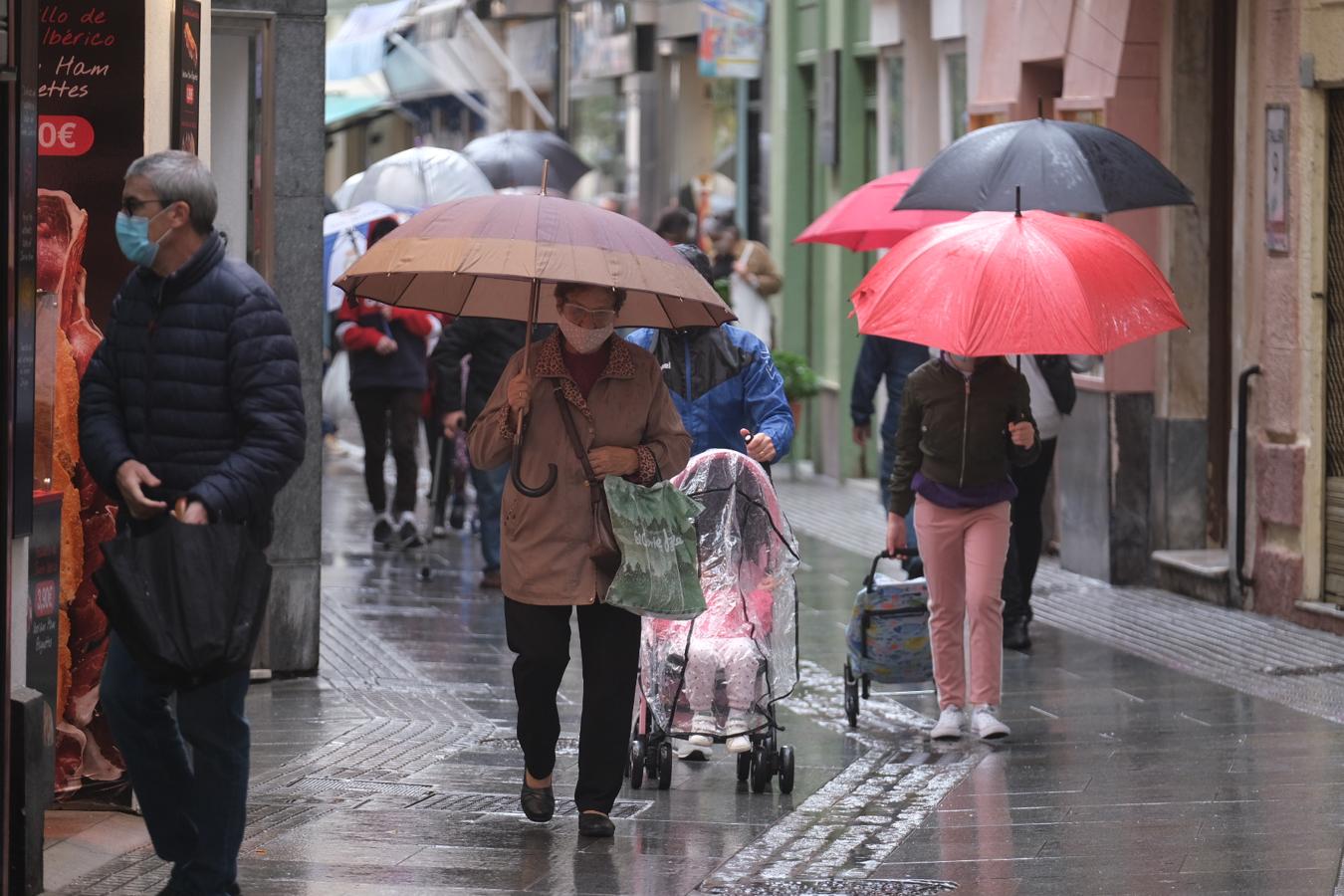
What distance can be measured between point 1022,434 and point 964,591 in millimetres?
669

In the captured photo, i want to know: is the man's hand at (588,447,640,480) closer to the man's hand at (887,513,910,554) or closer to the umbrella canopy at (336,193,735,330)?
the umbrella canopy at (336,193,735,330)

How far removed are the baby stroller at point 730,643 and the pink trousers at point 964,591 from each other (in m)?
1.17

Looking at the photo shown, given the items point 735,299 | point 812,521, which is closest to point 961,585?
point 812,521

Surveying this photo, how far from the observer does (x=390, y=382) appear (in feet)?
51.2

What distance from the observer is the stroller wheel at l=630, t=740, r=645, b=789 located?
876 centimetres

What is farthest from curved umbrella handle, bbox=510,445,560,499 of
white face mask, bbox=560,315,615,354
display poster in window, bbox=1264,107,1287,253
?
display poster in window, bbox=1264,107,1287,253

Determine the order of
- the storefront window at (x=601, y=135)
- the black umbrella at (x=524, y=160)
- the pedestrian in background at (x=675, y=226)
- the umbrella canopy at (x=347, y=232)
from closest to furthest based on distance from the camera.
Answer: the umbrella canopy at (x=347, y=232), the pedestrian in background at (x=675, y=226), the black umbrella at (x=524, y=160), the storefront window at (x=601, y=135)

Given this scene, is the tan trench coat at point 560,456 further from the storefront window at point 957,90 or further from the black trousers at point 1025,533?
the storefront window at point 957,90

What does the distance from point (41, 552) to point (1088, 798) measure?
3.69m

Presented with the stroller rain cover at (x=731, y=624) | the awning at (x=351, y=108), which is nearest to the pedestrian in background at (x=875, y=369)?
the stroller rain cover at (x=731, y=624)

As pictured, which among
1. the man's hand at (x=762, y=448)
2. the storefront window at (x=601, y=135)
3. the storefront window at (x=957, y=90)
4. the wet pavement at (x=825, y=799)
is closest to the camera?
the wet pavement at (x=825, y=799)

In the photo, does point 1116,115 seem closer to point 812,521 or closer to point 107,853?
point 812,521

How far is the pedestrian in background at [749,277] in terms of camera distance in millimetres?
20062

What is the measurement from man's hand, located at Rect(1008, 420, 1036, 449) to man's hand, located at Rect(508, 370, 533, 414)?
2711 millimetres
